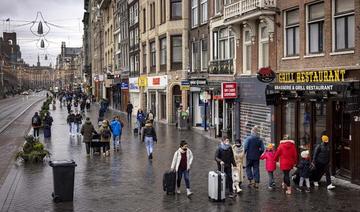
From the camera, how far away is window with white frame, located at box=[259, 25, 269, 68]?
2603 centimetres

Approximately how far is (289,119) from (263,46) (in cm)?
471

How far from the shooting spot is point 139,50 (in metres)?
57.5

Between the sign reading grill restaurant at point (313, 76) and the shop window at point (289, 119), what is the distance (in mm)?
975

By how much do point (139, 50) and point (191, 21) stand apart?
15.5m

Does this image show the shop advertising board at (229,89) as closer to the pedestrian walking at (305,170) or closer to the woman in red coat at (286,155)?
the pedestrian walking at (305,170)

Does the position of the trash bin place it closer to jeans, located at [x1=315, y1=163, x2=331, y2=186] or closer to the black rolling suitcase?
the black rolling suitcase

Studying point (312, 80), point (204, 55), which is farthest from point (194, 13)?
point (312, 80)

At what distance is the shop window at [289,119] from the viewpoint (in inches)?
894

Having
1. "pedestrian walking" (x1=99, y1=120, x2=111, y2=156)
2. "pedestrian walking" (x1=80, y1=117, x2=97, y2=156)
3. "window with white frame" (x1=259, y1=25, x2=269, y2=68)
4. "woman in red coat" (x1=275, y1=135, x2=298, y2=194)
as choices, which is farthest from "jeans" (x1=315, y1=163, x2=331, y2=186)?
"pedestrian walking" (x1=80, y1=117, x2=97, y2=156)

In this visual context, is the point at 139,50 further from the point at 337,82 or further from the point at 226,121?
the point at 337,82

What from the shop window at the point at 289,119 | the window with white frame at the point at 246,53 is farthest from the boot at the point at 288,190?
the window with white frame at the point at 246,53

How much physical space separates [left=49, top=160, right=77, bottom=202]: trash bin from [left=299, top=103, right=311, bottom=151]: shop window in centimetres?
926

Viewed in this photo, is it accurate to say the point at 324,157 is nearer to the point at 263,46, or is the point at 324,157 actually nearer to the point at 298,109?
the point at 298,109

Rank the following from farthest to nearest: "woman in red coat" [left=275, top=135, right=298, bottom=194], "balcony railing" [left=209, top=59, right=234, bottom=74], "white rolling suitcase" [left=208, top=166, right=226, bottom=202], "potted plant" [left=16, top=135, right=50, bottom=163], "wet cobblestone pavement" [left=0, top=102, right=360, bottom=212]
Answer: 1. "balcony railing" [left=209, top=59, right=234, bottom=74]
2. "potted plant" [left=16, top=135, right=50, bottom=163]
3. "woman in red coat" [left=275, top=135, right=298, bottom=194]
4. "white rolling suitcase" [left=208, top=166, right=226, bottom=202]
5. "wet cobblestone pavement" [left=0, top=102, right=360, bottom=212]
